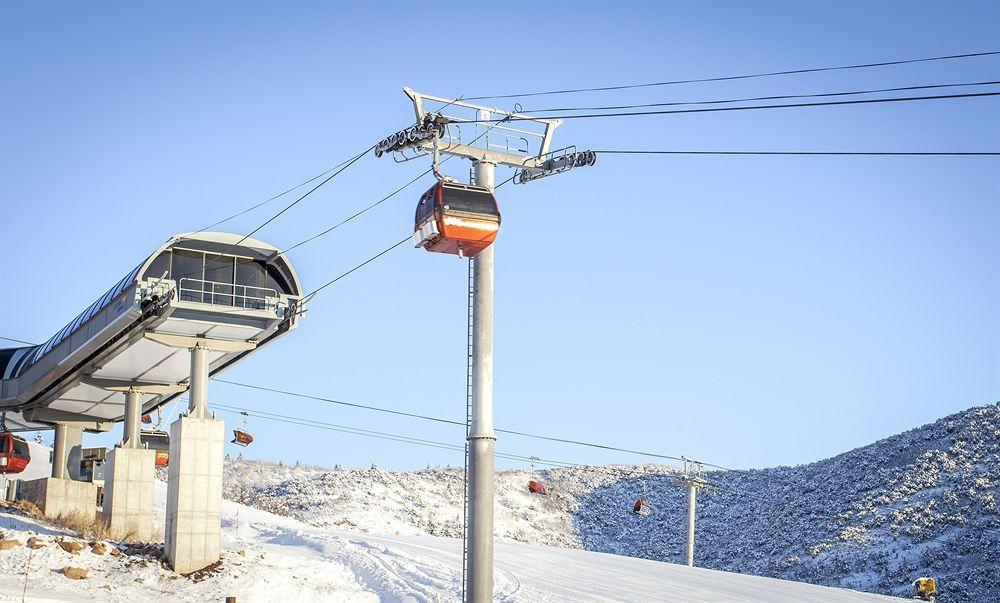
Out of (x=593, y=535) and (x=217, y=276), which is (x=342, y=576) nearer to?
(x=217, y=276)

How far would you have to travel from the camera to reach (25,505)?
125 ft

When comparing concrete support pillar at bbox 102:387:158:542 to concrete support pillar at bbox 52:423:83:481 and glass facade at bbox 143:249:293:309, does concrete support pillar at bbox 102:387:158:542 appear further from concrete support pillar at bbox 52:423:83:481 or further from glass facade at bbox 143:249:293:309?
concrete support pillar at bbox 52:423:83:481

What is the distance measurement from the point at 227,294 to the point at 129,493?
879 cm

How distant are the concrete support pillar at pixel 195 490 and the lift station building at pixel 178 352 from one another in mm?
29

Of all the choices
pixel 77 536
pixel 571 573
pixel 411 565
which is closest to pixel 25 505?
pixel 77 536

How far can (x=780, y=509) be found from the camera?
7275 centimetres

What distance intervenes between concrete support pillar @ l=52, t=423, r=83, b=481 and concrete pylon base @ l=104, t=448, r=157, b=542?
10.1 m

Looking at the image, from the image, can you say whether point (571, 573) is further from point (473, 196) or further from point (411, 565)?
point (473, 196)

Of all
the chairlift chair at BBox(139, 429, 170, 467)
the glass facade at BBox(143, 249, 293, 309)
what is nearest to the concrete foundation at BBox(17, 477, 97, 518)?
the chairlift chair at BBox(139, 429, 170, 467)

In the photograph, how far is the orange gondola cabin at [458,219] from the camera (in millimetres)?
19156

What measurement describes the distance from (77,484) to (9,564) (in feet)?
47.7

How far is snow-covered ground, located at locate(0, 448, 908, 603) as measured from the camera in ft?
88.1

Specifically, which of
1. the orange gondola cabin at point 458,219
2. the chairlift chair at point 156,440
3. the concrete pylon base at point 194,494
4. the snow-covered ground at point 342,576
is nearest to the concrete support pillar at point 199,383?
the concrete pylon base at point 194,494

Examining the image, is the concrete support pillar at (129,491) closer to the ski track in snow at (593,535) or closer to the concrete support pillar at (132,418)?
the concrete support pillar at (132,418)
